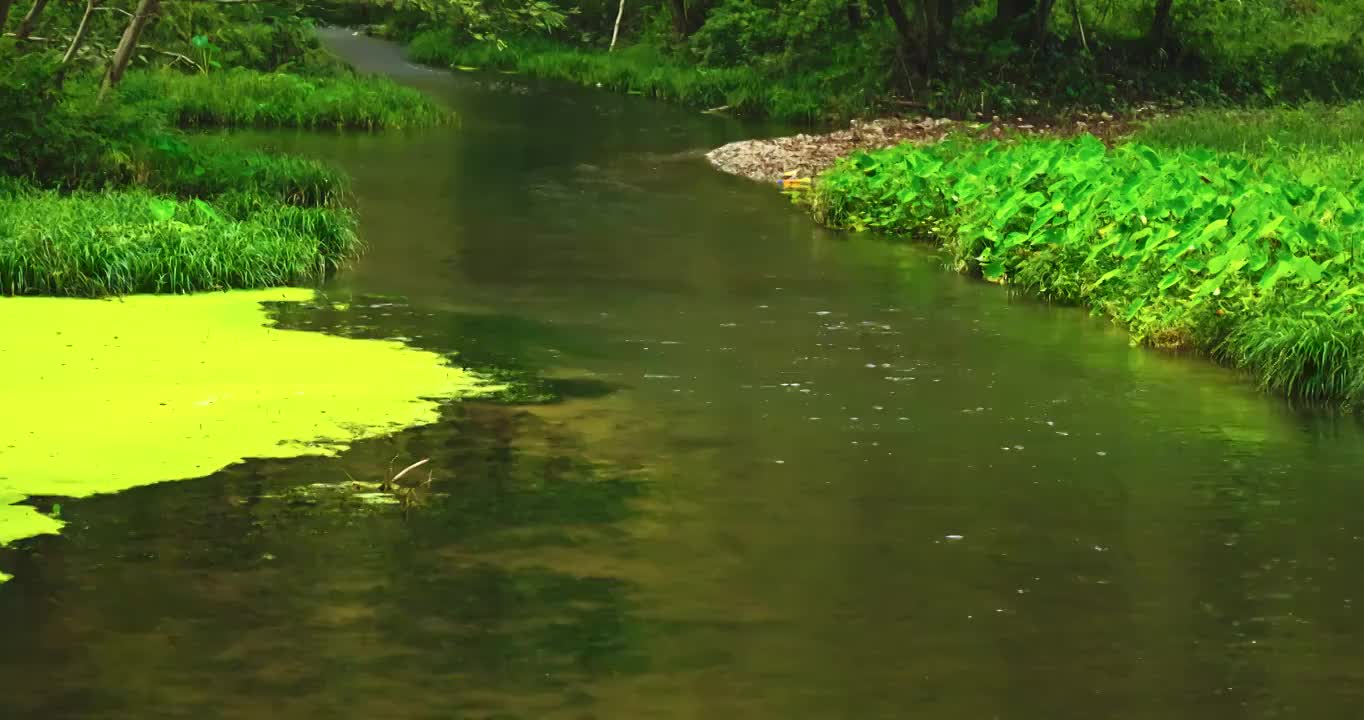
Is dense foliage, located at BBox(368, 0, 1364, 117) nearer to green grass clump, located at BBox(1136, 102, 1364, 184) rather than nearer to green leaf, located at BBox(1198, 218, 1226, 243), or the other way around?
green grass clump, located at BBox(1136, 102, 1364, 184)

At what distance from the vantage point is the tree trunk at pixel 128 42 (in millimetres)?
20438

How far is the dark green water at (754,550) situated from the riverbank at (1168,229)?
0.41m

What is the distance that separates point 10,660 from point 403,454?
11.6ft

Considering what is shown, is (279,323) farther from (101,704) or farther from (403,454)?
(101,704)

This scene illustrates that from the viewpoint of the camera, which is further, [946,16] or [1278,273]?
[946,16]

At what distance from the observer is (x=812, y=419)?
39.8ft

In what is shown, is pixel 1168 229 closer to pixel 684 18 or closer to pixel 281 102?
pixel 281 102

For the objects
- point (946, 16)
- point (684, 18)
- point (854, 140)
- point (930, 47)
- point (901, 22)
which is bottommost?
point (854, 140)

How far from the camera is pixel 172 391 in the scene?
1208 cm

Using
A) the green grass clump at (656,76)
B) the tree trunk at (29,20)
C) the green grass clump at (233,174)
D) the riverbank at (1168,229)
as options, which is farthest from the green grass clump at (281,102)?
the riverbank at (1168,229)

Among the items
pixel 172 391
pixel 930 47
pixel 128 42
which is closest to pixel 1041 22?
pixel 930 47

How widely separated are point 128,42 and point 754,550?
14.0 m

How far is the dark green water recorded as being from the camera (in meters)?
7.52

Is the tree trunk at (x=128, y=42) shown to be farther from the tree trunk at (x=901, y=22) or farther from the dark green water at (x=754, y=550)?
the tree trunk at (x=901, y=22)
